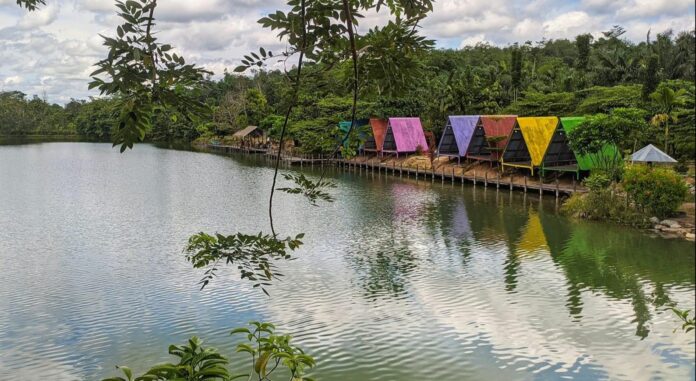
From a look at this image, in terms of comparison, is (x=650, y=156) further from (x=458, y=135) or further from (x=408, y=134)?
(x=408, y=134)

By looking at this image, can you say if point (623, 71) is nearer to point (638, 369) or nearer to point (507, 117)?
point (507, 117)

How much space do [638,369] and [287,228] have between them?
9.33 metres

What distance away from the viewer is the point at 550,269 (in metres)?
10.8

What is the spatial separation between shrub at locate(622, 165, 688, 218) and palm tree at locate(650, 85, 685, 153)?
4020 mm

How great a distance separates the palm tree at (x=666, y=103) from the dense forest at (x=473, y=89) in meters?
0.06

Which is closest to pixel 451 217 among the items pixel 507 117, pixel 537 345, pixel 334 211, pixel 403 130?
pixel 334 211

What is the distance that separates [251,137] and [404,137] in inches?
661

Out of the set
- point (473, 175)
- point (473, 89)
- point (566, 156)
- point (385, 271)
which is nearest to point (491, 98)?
point (473, 89)

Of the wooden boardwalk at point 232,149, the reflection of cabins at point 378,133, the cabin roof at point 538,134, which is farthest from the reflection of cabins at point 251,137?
the cabin roof at point 538,134

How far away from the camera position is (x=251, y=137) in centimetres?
4172

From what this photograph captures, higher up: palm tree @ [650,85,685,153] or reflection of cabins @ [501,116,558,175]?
palm tree @ [650,85,685,153]

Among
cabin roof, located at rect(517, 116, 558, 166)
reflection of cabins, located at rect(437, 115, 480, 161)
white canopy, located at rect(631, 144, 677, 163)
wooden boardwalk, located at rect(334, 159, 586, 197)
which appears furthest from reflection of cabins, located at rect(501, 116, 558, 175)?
white canopy, located at rect(631, 144, 677, 163)

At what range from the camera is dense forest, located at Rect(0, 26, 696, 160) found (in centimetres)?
264

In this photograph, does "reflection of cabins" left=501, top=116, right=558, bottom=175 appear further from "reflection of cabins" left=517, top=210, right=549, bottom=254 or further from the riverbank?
"reflection of cabins" left=517, top=210, right=549, bottom=254
